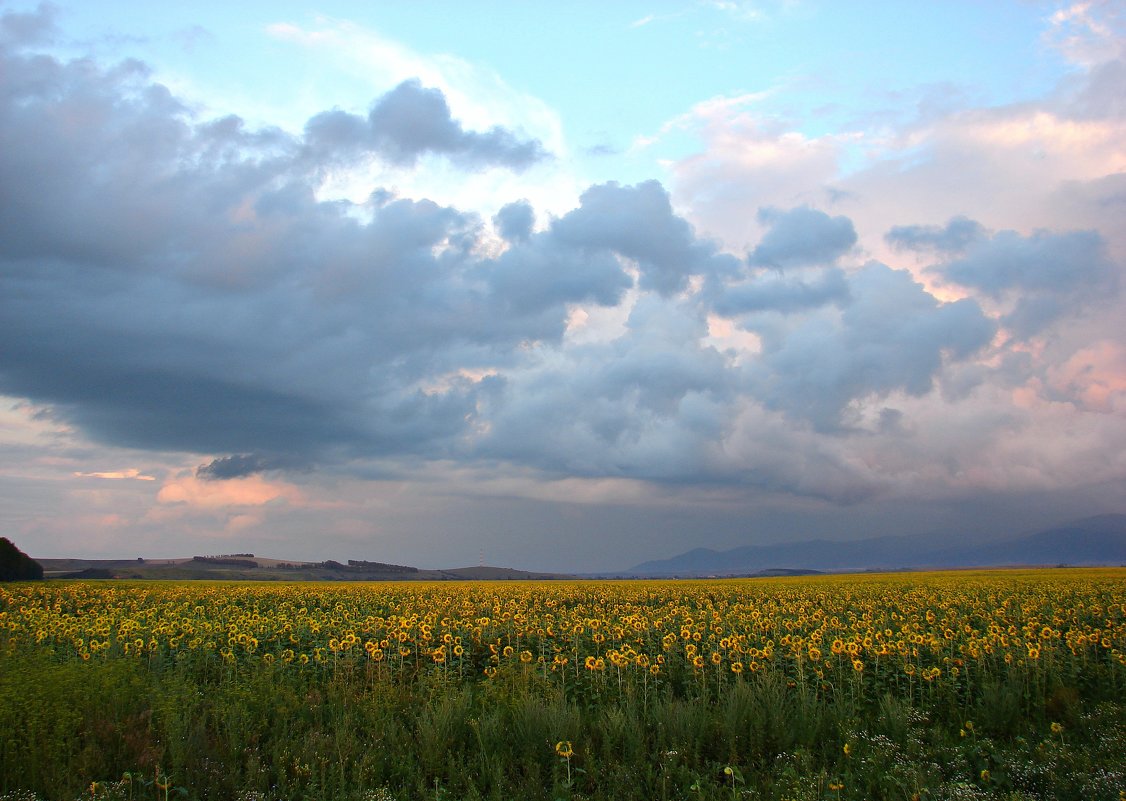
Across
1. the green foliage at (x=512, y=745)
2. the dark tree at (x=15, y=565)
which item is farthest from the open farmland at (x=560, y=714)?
the dark tree at (x=15, y=565)

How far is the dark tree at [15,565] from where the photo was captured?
58.2 m

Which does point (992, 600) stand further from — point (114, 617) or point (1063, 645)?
point (114, 617)

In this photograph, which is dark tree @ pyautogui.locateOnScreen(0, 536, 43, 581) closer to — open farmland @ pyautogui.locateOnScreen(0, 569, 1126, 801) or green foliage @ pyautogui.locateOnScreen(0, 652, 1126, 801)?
open farmland @ pyautogui.locateOnScreen(0, 569, 1126, 801)

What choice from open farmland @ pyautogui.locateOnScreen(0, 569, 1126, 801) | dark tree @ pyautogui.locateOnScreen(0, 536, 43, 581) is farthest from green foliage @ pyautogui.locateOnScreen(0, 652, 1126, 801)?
dark tree @ pyautogui.locateOnScreen(0, 536, 43, 581)

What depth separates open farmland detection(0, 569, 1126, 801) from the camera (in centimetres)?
868

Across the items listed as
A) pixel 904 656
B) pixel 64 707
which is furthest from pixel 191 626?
pixel 904 656

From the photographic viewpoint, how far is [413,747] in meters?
9.80

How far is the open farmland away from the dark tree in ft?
170

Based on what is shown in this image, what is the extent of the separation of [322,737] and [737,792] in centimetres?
546

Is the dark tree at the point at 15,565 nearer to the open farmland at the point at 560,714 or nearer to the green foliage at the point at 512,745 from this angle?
the open farmland at the point at 560,714

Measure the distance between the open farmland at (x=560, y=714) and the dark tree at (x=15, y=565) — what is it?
170 feet

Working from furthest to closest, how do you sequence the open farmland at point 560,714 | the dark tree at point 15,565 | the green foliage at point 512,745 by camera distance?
the dark tree at point 15,565 → the open farmland at point 560,714 → the green foliage at point 512,745

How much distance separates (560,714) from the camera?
33.3 ft

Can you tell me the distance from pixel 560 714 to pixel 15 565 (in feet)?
219
